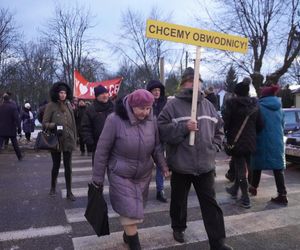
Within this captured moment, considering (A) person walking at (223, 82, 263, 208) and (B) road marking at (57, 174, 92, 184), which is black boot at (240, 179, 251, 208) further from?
(B) road marking at (57, 174, 92, 184)

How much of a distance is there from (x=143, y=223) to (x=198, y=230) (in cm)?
76

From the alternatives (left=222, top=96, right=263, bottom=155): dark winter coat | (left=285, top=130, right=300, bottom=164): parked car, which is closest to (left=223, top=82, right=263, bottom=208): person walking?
(left=222, top=96, right=263, bottom=155): dark winter coat

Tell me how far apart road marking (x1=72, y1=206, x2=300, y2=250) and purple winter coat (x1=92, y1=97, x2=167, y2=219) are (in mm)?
858

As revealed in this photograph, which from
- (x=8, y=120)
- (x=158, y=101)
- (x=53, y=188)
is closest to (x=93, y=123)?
(x=158, y=101)

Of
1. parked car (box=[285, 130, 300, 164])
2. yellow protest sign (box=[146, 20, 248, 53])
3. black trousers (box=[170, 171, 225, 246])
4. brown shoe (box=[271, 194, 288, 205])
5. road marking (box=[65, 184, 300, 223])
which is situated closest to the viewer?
yellow protest sign (box=[146, 20, 248, 53])

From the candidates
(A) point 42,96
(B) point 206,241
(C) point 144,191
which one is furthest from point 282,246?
(A) point 42,96

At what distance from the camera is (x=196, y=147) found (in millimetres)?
3982

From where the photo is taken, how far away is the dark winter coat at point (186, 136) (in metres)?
3.97

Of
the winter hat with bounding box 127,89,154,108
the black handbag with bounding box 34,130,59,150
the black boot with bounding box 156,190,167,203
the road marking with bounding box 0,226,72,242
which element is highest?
the winter hat with bounding box 127,89,154,108

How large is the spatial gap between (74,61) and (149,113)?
3017 cm

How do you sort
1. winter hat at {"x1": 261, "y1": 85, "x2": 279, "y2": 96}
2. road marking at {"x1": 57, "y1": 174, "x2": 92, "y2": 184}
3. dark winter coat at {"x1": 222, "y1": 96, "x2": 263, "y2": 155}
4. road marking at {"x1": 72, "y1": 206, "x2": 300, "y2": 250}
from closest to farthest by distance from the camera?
road marking at {"x1": 72, "y1": 206, "x2": 300, "y2": 250}, dark winter coat at {"x1": 222, "y1": 96, "x2": 263, "y2": 155}, winter hat at {"x1": 261, "y1": 85, "x2": 279, "y2": 96}, road marking at {"x1": 57, "y1": 174, "x2": 92, "y2": 184}

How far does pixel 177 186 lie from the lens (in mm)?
4301

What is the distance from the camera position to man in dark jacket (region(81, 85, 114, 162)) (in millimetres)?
5848

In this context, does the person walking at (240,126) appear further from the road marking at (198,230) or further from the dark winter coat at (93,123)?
the dark winter coat at (93,123)
